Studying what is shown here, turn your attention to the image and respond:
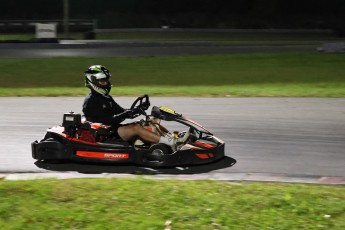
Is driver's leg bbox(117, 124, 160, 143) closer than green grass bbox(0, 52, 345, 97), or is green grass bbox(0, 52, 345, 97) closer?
driver's leg bbox(117, 124, 160, 143)

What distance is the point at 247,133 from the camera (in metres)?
11.0

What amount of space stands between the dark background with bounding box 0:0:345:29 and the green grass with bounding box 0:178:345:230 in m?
42.5

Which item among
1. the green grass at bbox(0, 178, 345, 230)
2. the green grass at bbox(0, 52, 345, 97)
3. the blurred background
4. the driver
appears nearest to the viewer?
the green grass at bbox(0, 178, 345, 230)

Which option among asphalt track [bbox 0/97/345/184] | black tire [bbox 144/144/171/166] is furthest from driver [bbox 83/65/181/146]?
asphalt track [bbox 0/97/345/184]

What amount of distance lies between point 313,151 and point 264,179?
202 centimetres

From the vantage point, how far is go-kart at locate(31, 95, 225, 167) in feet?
27.6

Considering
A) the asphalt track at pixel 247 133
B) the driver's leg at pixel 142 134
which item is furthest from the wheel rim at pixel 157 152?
the asphalt track at pixel 247 133

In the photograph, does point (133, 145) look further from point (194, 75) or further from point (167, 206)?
point (194, 75)

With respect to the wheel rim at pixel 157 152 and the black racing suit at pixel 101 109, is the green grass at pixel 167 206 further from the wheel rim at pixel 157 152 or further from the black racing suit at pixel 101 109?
the black racing suit at pixel 101 109

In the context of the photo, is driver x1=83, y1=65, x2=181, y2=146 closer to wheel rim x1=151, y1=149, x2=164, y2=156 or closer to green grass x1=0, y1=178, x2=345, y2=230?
wheel rim x1=151, y1=149, x2=164, y2=156

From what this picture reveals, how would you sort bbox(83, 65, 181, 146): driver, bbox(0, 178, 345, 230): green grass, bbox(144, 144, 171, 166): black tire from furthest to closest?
bbox(83, 65, 181, 146): driver
bbox(144, 144, 171, 166): black tire
bbox(0, 178, 345, 230): green grass

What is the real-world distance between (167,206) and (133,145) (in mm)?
2410

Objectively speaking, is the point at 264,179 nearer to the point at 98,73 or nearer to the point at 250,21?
the point at 98,73

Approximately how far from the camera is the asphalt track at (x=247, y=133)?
8.49 metres
